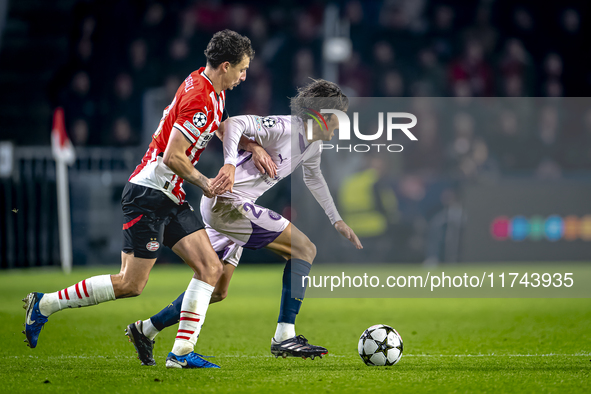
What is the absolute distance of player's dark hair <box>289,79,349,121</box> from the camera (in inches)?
206

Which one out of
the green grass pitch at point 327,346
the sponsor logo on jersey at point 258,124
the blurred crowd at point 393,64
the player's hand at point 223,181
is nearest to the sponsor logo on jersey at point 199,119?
the player's hand at point 223,181

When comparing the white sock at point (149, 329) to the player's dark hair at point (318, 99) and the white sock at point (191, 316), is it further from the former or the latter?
the player's dark hair at point (318, 99)

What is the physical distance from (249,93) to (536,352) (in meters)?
10.2

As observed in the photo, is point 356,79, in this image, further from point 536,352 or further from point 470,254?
point 536,352

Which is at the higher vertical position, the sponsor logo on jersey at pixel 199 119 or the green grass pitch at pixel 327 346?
the sponsor logo on jersey at pixel 199 119

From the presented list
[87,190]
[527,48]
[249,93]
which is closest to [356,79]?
[249,93]

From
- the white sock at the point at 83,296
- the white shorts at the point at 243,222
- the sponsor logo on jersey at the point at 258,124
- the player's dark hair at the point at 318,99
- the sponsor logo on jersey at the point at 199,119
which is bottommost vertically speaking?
the white sock at the point at 83,296

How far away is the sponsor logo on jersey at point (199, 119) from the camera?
4.41 metres

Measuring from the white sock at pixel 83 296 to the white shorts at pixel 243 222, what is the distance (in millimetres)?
819

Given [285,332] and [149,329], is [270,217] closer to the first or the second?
[285,332]

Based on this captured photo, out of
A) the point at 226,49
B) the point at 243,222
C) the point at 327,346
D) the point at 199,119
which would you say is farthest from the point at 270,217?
→ the point at 327,346

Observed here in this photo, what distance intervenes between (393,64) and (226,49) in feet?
37.0

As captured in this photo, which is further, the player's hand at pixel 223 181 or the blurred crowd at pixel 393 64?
the blurred crowd at pixel 393 64

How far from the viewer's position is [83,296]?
4777 mm
